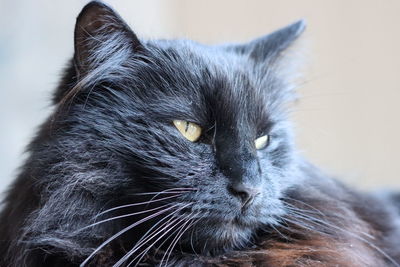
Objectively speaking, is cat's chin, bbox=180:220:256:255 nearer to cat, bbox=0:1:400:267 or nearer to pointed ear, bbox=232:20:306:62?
cat, bbox=0:1:400:267

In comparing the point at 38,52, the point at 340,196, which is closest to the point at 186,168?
the point at 340,196

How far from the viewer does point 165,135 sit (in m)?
1.27

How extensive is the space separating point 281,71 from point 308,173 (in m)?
0.30

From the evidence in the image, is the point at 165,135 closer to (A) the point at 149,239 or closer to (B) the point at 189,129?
(B) the point at 189,129

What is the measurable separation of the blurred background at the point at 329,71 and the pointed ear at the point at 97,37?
1.29 m

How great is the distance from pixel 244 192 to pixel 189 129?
0.20 meters

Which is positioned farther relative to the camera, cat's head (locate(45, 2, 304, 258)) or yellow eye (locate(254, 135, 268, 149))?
yellow eye (locate(254, 135, 268, 149))

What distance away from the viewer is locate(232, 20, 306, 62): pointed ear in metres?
1.57

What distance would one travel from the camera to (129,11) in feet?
10.5

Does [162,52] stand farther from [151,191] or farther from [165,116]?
[151,191]

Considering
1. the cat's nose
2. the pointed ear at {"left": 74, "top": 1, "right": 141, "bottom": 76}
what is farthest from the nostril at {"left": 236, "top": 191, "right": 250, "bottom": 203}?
the pointed ear at {"left": 74, "top": 1, "right": 141, "bottom": 76}

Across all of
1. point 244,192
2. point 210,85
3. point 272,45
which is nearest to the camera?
point 244,192

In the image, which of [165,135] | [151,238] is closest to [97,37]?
[165,135]

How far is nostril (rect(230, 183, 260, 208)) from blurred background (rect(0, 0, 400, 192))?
4.49 feet
